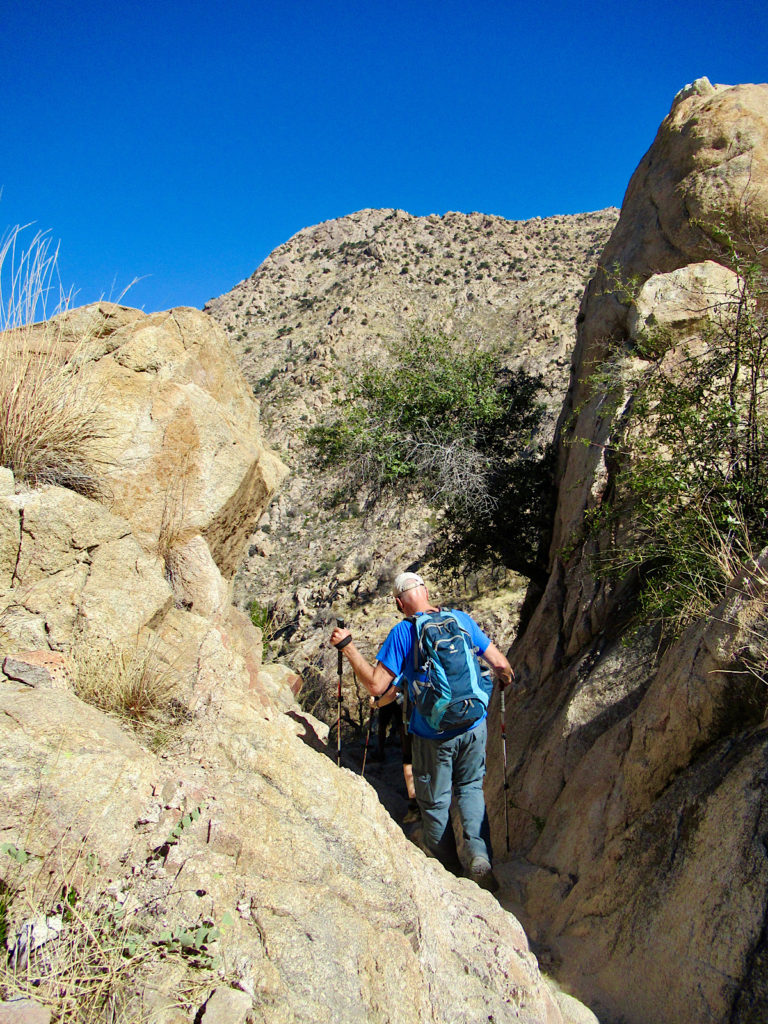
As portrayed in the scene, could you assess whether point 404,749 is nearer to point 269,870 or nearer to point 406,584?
point 406,584

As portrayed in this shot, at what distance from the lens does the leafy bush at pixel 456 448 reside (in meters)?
9.80

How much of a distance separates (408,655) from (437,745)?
0.50 metres

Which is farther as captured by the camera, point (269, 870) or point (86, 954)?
point (269, 870)

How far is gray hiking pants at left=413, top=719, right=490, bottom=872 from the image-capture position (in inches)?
138

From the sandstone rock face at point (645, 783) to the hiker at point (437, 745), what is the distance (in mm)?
420

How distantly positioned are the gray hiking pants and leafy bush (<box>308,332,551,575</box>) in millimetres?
6004

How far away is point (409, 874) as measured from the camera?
275cm

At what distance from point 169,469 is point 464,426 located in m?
6.77

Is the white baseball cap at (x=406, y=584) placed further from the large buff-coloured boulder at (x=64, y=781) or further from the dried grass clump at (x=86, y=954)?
the dried grass clump at (x=86, y=954)

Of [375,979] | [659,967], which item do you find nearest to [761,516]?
[659,967]

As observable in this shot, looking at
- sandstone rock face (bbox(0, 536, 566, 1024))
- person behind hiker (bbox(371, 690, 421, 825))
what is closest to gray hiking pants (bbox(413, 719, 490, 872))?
person behind hiker (bbox(371, 690, 421, 825))

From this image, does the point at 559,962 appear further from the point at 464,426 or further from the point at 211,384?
the point at 464,426

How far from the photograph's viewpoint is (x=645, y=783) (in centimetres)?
308

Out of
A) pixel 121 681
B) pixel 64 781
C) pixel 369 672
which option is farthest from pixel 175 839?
pixel 369 672
